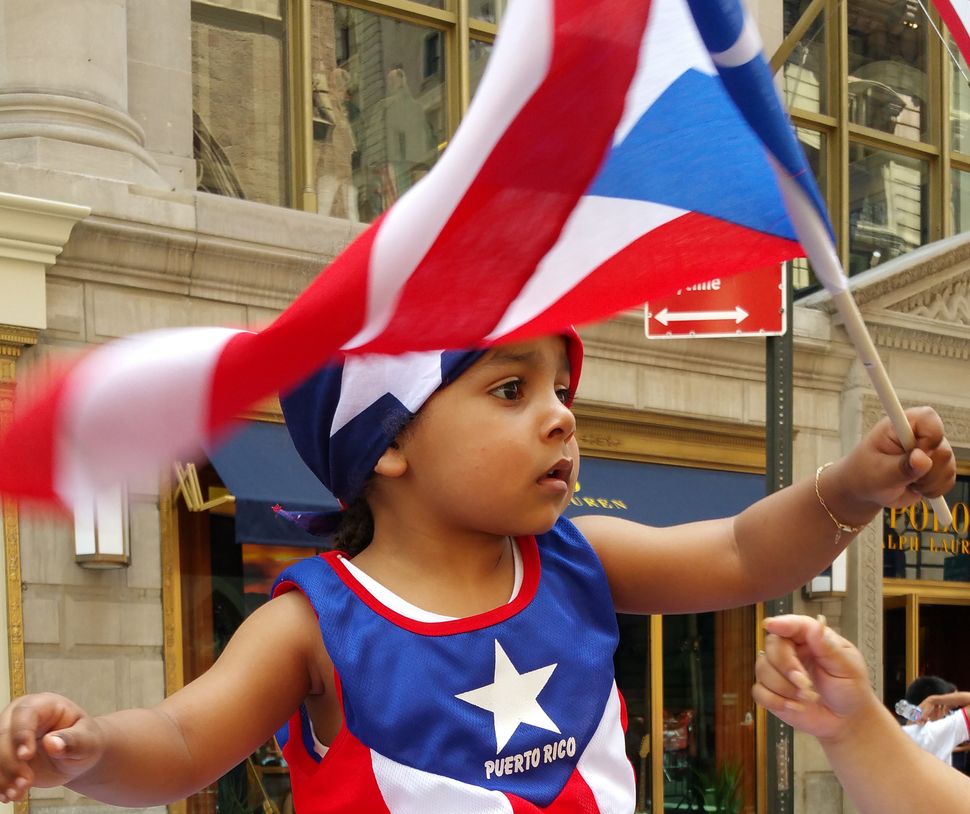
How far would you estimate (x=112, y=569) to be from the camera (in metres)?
7.95

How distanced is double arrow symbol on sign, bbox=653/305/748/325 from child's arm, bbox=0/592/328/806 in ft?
14.2

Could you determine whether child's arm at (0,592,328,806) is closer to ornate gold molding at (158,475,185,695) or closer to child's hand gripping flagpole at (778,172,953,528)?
child's hand gripping flagpole at (778,172,953,528)

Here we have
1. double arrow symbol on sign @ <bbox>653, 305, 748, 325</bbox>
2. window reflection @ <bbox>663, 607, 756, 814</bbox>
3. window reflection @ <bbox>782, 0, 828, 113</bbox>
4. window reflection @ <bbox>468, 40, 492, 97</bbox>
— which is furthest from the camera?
window reflection @ <bbox>782, 0, 828, 113</bbox>

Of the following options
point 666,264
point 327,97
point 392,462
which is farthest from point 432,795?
point 327,97

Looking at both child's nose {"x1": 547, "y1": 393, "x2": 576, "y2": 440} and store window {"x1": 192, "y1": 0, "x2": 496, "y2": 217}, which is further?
store window {"x1": 192, "y1": 0, "x2": 496, "y2": 217}

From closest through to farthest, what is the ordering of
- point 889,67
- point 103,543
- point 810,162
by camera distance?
point 103,543, point 810,162, point 889,67

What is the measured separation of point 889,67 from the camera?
42.6 feet

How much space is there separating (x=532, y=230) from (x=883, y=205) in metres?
11.4

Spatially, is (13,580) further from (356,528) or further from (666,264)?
(666,264)

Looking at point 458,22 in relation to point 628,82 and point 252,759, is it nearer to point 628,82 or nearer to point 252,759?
point 252,759

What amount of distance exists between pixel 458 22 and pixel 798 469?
175 inches

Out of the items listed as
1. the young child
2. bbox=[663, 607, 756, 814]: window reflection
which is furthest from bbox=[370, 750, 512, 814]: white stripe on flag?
bbox=[663, 607, 756, 814]: window reflection

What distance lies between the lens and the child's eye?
7.23ft

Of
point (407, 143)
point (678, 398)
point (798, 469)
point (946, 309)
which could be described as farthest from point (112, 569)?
point (946, 309)
